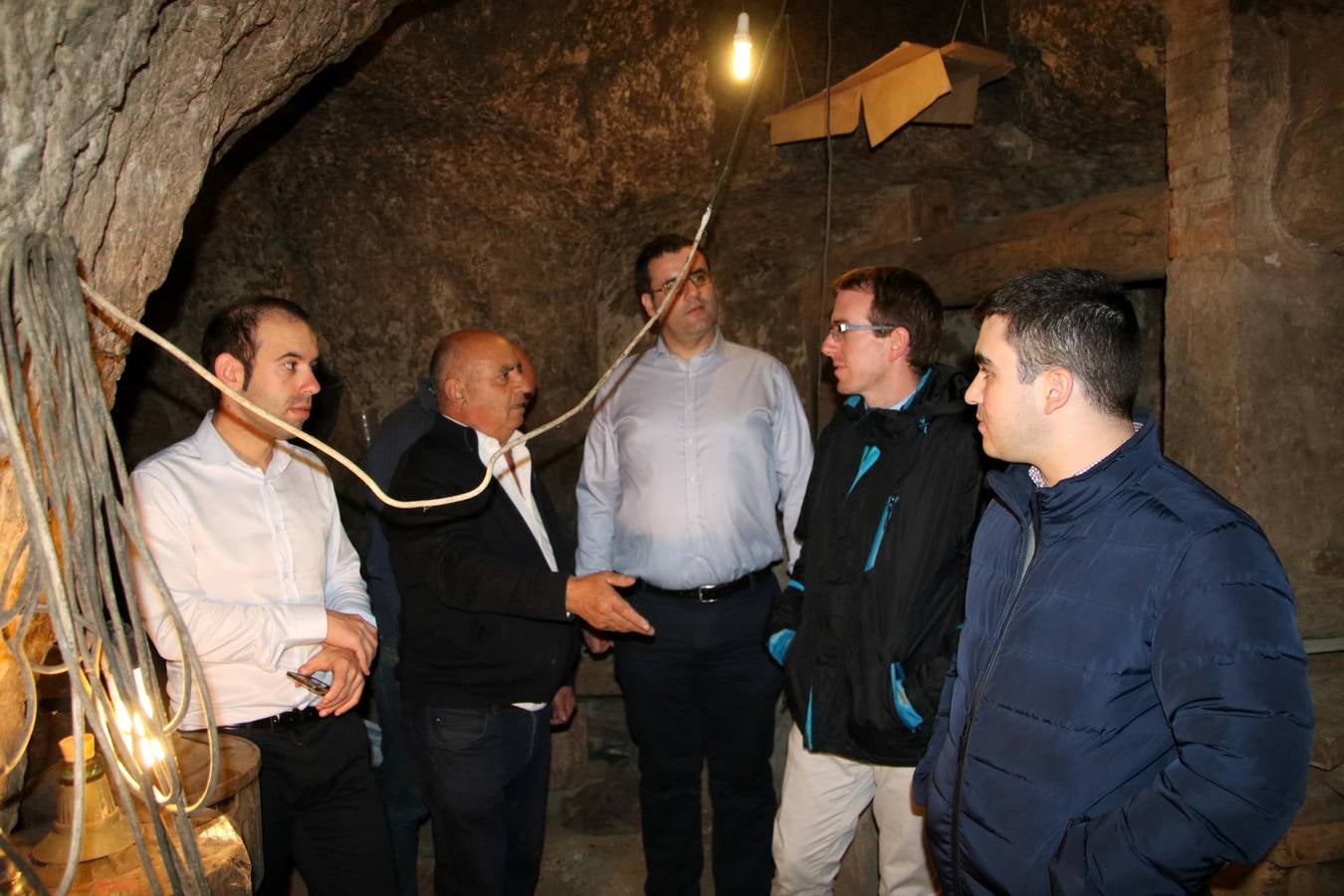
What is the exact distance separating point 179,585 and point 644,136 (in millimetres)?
3256

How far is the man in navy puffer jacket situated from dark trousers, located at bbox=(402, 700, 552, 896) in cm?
144

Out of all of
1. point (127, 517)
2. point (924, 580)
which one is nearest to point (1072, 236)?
point (924, 580)

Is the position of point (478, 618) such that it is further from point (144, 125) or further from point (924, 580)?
point (144, 125)

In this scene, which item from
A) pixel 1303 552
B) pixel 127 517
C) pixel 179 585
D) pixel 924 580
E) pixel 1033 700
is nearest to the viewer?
pixel 127 517

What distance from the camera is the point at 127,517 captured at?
146 cm

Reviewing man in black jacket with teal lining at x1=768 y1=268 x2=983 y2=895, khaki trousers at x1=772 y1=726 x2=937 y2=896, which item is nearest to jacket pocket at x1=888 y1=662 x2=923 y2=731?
man in black jacket with teal lining at x1=768 y1=268 x2=983 y2=895

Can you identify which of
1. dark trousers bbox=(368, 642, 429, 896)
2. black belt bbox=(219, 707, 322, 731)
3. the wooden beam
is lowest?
dark trousers bbox=(368, 642, 429, 896)

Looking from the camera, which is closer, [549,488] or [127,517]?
[127,517]

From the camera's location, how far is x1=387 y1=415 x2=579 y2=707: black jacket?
2805mm

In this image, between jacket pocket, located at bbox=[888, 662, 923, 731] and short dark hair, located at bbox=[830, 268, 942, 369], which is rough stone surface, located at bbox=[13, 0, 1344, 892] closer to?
short dark hair, located at bbox=[830, 268, 942, 369]

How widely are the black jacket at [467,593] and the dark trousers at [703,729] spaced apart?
44cm

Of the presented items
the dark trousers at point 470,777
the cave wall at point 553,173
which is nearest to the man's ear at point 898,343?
the dark trousers at point 470,777

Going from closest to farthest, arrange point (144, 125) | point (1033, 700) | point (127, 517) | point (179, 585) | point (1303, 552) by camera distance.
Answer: point (127, 517), point (1033, 700), point (144, 125), point (179, 585), point (1303, 552)

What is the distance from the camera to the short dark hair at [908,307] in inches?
110
